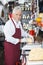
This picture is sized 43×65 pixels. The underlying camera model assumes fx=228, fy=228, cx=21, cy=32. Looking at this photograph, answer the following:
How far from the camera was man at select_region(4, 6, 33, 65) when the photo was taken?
9.86ft

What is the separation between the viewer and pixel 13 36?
10.3 ft

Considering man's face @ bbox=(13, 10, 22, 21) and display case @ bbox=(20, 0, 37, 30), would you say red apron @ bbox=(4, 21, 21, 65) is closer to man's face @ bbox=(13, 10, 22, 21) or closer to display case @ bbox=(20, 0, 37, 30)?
man's face @ bbox=(13, 10, 22, 21)

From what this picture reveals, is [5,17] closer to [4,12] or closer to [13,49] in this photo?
[4,12]

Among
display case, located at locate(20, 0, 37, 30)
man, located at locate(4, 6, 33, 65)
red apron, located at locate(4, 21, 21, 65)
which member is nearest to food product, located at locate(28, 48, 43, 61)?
man, located at locate(4, 6, 33, 65)

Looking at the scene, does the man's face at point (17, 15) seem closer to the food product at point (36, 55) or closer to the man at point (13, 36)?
the man at point (13, 36)

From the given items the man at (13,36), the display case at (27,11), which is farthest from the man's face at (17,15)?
the display case at (27,11)

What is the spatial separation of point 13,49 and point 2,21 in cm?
80

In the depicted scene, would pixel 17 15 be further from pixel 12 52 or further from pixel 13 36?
pixel 12 52

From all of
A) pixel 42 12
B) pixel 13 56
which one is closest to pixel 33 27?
pixel 42 12

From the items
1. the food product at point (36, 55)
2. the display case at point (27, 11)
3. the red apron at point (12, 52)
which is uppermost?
the display case at point (27, 11)

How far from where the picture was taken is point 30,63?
6.75ft

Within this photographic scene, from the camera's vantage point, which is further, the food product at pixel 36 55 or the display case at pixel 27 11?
the display case at pixel 27 11

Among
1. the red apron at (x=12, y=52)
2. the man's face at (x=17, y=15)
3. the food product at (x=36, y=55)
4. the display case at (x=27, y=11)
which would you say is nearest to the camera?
the food product at (x=36, y=55)

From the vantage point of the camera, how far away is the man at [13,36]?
301 cm
